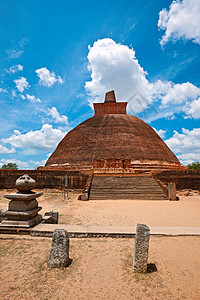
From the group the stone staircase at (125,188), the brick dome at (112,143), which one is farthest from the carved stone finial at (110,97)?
the stone staircase at (125,188)

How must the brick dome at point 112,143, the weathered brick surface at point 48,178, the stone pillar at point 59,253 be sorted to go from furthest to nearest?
the brick dome at point 112,143 → the weathered brick surface at point 48,178 → the stone pillar at point 59,253

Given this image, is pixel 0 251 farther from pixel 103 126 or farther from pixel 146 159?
pixel 103 126

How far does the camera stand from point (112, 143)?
22000 mm

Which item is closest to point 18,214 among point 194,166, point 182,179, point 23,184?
point 23,184

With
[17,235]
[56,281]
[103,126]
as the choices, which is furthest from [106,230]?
[103,126]

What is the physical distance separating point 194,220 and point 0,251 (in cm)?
575

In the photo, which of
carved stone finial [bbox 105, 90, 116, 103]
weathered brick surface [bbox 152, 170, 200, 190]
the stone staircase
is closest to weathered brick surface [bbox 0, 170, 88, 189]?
the stone staircase

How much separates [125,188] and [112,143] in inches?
437

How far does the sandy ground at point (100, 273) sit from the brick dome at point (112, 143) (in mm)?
16674

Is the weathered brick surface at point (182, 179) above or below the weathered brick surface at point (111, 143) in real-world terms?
below

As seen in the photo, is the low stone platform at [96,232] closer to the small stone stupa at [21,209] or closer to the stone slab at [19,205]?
the small stone stupa at [21,209]

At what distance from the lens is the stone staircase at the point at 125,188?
10.4 meters

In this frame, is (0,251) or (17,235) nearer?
(0,251)

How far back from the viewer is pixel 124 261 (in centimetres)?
A: 305
